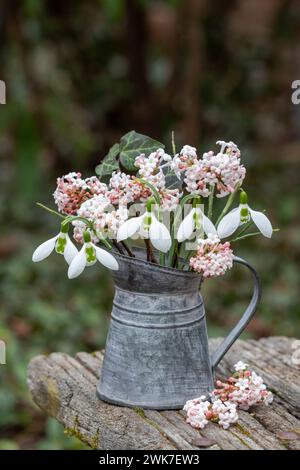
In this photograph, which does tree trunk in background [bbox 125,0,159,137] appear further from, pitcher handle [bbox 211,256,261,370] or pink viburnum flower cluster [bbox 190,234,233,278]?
pink viburnum flower cluster [bbox 190,234,233,278]

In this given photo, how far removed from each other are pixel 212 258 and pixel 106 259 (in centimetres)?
22

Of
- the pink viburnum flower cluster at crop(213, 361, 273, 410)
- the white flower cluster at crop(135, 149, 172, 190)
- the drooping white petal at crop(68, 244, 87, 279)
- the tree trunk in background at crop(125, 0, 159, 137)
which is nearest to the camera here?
the drooping white petal at crop(68, 244, 87, 279)

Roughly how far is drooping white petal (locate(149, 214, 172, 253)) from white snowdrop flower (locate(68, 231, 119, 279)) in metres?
0.10

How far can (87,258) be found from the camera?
1637 mm

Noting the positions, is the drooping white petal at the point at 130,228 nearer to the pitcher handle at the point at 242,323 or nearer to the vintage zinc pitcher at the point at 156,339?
the vintage zinc pitcher at the point at 156,339

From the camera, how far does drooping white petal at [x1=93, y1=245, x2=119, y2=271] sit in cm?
165

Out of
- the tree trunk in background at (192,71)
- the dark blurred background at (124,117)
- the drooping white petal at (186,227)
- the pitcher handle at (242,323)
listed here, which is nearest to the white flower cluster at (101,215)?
the drooping white petal at (186,227)

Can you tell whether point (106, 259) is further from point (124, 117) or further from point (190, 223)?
point (124, 117)

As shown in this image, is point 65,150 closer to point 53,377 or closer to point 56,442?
point 56,442

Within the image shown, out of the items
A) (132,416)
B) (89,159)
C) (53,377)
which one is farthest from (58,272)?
(132,416)

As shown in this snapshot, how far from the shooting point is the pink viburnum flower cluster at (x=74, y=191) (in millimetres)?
1765

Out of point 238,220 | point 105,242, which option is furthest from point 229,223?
point 105,242

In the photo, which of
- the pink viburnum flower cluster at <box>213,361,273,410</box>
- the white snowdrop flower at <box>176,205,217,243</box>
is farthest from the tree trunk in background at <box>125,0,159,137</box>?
the white snowdrop flower at <box>176,205,217,243</box>
